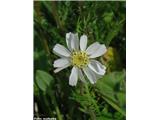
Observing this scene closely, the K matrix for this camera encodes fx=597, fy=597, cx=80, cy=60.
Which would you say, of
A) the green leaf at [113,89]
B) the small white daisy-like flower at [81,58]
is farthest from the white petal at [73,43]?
the green leaf at [113,89]

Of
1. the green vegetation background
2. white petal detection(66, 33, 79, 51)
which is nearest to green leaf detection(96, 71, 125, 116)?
the green vegetation background

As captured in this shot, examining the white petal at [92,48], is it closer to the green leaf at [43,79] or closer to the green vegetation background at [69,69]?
the green vegetation background at [69,69]

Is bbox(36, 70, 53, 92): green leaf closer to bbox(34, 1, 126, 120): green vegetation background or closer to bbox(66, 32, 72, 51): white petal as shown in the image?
bbox(34, 1, 126, 120): green vegetation background

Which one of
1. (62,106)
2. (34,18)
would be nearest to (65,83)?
(62,106)

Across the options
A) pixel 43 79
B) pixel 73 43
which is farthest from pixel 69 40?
pixel 43 79

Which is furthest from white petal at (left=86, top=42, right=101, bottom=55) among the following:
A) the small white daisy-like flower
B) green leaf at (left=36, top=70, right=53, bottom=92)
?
green leaf at (left=36, top=70, right=53, bottom=92)

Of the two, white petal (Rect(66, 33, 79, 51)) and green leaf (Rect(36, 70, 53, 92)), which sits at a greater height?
white petal (Rect(66, 33, 79, 51))

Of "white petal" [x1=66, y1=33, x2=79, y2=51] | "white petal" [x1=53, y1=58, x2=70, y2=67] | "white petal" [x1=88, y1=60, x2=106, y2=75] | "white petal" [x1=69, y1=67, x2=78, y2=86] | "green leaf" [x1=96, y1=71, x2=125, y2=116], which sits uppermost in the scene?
"white petal" [x1=66, y1=33, x2=79, y2=51]
